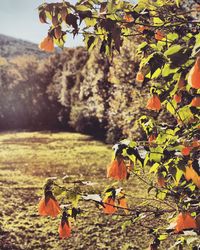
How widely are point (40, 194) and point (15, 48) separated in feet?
376

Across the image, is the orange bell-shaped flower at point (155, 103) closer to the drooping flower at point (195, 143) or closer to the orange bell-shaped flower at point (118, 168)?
the drooping flower at point (195, 143)

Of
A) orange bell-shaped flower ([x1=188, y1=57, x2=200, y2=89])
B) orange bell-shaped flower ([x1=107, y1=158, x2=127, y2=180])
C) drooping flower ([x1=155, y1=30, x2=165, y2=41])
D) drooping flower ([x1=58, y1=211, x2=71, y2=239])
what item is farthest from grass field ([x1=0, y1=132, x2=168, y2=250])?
orange bell-shaped flower ([x1=188, y1=57, x2=200, y2=89])

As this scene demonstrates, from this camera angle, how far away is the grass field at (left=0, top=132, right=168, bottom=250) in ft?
26.4

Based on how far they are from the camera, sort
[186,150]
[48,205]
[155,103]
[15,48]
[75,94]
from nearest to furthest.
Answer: [186,150] → [48,205] → [155,103] → [75,94] → [15,48]

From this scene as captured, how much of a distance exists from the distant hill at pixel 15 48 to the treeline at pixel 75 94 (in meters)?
63.3

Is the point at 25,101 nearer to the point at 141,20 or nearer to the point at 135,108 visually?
the point at 135,108

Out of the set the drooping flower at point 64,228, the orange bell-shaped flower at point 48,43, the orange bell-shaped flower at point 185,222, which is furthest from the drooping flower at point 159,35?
the drooping flower at point 64,228

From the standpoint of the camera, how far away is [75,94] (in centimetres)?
3047

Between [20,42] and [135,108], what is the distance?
4531 inches

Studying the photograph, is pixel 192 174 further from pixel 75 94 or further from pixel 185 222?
pixel 75 94

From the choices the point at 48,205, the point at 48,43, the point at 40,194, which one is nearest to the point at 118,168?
the point at 48,205

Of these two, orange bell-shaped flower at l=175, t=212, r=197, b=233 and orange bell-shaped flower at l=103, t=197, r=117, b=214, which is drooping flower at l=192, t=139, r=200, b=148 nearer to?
orange bell-shaped flower at l=175, t=212, r=197, b=233

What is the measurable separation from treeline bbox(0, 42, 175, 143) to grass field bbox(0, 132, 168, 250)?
6.55 ft

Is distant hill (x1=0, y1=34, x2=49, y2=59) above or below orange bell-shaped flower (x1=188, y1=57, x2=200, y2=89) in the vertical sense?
Answer: above
